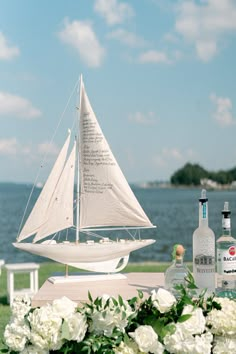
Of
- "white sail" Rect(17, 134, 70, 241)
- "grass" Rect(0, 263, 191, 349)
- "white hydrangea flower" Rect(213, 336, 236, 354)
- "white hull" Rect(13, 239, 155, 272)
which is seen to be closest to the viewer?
"white hydrangea flower" Rect(213, 336, 236, 354)

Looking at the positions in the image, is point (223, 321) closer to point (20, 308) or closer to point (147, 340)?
point (147, 340)

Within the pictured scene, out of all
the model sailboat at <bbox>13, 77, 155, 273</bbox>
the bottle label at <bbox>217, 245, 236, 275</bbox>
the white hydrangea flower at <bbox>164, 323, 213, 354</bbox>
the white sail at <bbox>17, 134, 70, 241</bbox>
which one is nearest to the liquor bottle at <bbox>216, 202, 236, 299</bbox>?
the bottle label at <bbox>217, 245, 236, 275</bbox>

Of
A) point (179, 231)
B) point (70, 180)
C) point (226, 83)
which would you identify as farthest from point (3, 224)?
point (70, 180)

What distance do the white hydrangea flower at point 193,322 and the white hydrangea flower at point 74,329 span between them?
1.01 ft

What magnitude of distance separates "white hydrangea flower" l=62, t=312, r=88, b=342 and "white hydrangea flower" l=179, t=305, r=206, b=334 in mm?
309

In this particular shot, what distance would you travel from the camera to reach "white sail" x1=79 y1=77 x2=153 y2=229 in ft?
13.4

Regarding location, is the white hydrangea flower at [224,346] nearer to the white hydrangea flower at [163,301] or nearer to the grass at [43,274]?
the white hydrangea flower at [163,301]

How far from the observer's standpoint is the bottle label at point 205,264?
2875 millimetres

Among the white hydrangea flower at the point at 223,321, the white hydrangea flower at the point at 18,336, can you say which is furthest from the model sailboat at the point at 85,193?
the white hydrangea flower at the point at 223,321

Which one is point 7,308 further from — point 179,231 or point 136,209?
point 179,231

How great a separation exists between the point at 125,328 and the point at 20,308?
0.36 m

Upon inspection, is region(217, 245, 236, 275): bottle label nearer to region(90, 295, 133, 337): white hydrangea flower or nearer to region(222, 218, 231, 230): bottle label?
region(222, 218, 231, 230): bottle label

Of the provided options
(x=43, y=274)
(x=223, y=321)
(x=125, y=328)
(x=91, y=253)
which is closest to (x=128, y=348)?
(x=125, y=328)

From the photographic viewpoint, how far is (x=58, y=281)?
338cm
